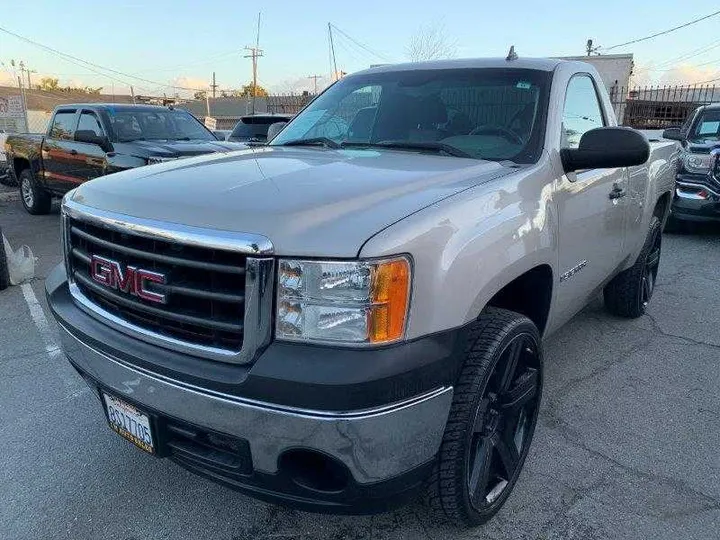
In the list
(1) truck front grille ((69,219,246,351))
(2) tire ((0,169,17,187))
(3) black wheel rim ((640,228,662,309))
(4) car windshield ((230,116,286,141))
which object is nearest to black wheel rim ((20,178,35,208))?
(2) tire ((0,169,17,187))

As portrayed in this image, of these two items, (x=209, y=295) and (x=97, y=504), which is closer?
(x=209, y=295)

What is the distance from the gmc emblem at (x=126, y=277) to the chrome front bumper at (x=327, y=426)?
0.27 m

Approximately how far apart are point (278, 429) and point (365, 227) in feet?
2.19

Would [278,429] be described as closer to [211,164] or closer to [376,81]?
[211,164]

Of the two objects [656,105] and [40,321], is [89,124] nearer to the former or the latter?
[40,321]

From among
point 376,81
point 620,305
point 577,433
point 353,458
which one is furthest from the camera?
point 620,305

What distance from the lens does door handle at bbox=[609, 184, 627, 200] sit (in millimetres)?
3343

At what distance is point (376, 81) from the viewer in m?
3.58

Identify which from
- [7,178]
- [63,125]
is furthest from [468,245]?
[7,178]

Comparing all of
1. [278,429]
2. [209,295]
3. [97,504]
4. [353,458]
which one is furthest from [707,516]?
[97,504]

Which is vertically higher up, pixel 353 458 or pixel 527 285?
pixel 527 285

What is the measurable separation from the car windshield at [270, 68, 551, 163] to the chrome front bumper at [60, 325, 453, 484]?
4.69 ft

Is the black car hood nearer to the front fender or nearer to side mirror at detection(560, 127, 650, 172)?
side mirror at detection(560, 127, 650, 172)

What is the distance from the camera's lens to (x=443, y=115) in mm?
3135
